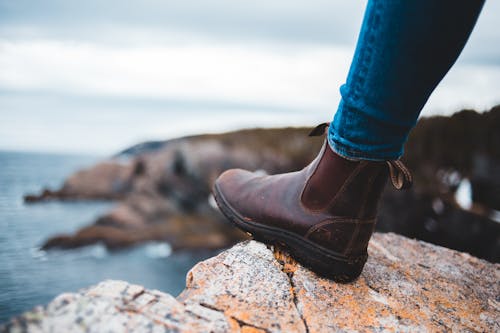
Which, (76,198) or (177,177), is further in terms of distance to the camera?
(76,198)

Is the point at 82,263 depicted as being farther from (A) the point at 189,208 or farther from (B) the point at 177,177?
(B) the point at 177,177

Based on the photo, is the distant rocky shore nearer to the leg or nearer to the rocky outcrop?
the rocky outcrop

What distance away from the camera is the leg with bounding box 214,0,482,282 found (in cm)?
69

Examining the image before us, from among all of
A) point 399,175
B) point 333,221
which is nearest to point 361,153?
point 399,175

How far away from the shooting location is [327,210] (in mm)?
1068

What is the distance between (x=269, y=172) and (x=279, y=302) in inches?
644

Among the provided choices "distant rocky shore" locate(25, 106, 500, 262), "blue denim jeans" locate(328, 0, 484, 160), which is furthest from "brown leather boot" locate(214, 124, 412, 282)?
"distant rocky shore" locate(25, 106, 500, 262)

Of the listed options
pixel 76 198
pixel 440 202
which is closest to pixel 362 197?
pixel 440 202

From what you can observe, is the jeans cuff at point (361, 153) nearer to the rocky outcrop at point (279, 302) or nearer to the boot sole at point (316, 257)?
the boot sole at point (316, 257)

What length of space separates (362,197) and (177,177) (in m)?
19.0

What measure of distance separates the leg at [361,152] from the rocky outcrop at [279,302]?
11 cm

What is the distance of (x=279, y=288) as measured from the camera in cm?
96

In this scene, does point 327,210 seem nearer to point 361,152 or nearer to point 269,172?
point 361,152

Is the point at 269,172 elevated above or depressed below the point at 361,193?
below
